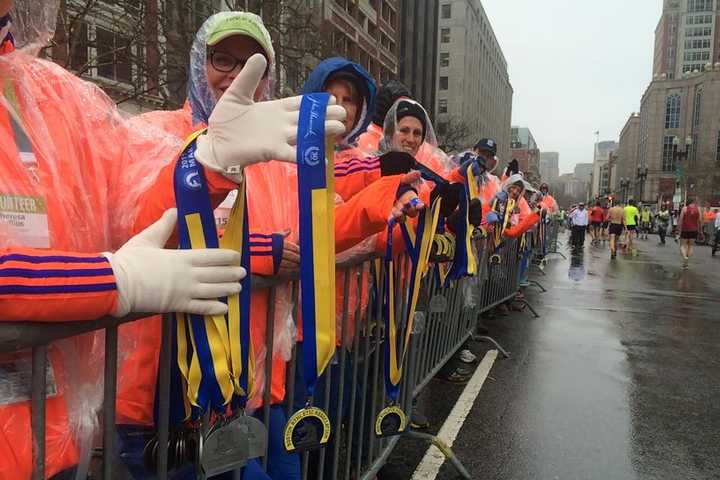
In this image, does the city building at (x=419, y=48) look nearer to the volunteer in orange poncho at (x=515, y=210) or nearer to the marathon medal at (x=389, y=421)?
the volunteer in orange poncho at (x=515, y=210)

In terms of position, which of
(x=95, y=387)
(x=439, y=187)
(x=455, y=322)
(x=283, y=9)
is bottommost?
(x=455, y=322)

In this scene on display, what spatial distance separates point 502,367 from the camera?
512cm

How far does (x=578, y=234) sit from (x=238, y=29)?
1798 cm

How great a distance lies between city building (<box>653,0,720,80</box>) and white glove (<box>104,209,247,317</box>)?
399 feet

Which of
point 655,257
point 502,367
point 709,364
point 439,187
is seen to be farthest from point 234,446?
point 655,257

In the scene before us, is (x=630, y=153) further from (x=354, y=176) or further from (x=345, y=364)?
(x=345, y=364)

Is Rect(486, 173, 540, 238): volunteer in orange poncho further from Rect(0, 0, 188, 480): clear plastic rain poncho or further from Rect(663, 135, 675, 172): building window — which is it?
Rect(663, 135, 675, 172): building window

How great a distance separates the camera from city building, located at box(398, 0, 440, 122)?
61.8m

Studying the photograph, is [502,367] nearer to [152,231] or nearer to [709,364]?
[709,364]

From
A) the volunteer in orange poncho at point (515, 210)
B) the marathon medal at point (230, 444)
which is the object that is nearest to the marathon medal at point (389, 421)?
the marathon medal at point (230, 444)

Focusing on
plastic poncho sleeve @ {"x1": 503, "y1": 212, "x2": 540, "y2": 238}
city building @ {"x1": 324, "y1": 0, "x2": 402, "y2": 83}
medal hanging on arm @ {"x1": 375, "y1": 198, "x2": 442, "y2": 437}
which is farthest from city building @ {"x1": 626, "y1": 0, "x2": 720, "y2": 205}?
medal hanging on arm @ {"x1": 375, "y1": 198, "x2": 442, "y2": 437}

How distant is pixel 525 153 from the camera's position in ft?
379

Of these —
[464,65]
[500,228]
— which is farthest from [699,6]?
[500,228]

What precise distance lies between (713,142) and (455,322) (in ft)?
308
